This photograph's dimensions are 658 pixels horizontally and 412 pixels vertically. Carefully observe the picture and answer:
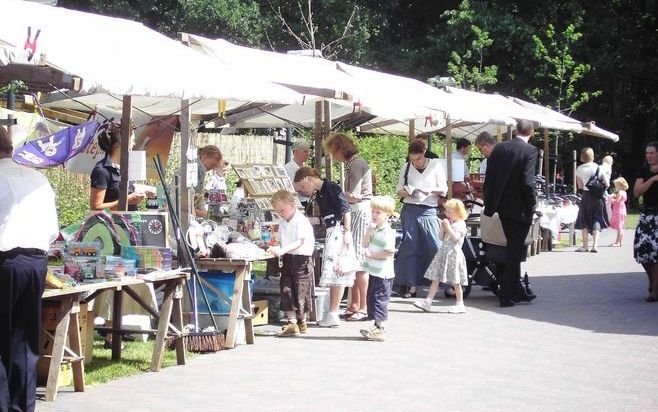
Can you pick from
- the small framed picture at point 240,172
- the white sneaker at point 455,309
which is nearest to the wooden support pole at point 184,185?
the small framed picture at point 240,172

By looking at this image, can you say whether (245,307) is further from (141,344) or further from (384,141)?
(384,141)

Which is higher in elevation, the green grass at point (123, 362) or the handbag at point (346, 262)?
the handbag at point (346, 262)

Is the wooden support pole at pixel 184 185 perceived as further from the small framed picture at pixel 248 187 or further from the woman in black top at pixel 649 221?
the woman in black top at pixel 649 221

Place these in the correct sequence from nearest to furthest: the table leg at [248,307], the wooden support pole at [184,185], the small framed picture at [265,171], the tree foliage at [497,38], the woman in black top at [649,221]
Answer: the wooden support pole at [184,185] → the table leg at [248,307] → the small framed picture at [265,171] → the woman in black top at [649,221] → the tree foliage at [497,38]

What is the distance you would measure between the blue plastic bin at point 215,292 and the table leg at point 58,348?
278cm

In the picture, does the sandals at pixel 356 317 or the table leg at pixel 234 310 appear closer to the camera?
the table leg at pixel 234 310

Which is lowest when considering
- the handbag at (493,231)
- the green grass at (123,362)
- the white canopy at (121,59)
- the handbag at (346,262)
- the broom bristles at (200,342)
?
the green grass at (123,362)

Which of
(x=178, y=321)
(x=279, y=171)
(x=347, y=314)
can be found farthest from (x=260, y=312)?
(x=279, y=171)

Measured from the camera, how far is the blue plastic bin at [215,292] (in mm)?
10805

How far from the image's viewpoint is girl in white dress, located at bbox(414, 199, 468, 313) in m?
13.3

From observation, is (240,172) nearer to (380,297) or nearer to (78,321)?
(380,297)

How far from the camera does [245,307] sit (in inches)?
429

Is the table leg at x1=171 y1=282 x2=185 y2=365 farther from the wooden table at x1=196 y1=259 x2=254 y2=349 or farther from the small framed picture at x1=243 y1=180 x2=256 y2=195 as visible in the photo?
the small framed picture at x1=243 y1=180 x2=256 y2=195

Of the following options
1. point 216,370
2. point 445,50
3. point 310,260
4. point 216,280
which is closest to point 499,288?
point 310,260
